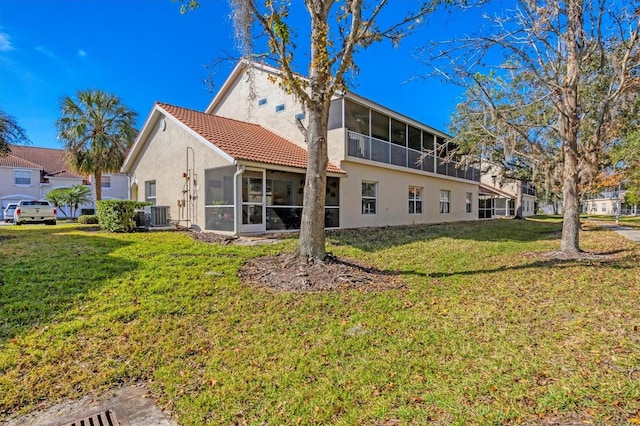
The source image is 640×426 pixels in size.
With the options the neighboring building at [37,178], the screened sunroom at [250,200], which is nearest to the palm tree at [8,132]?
the screened sunroom at [250,200]

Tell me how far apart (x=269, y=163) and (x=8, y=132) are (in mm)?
9893

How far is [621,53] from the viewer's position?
29.5 feet

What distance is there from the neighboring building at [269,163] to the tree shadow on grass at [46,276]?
13.9 feet

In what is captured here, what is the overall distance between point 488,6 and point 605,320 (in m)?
8.12

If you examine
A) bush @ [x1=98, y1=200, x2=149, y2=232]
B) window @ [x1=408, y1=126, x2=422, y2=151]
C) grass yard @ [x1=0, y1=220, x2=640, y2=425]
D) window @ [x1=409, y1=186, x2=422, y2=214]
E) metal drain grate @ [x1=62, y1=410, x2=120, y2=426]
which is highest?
window @ [x1=408, y1=126, x2=422, y2=151]

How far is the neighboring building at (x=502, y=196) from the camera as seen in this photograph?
32656 mm

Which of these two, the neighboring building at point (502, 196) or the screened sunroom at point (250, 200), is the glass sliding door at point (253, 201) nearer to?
the screened sunroom at point (250, 200)

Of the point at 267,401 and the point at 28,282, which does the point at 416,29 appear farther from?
the point at 28,282

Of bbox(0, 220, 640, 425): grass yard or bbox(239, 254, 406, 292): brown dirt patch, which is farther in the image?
bbox(239, 254, 406, 292): brown dirt patch

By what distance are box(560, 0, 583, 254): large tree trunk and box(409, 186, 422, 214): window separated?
11.2 m

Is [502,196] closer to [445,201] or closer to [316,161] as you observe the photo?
[445,201]

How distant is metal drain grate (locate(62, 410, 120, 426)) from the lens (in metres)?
2.97

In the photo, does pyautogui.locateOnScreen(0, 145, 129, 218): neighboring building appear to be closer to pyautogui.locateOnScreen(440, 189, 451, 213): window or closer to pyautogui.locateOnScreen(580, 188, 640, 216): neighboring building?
pyautogui.locateOnScreen(440, 189, 451, 213): window

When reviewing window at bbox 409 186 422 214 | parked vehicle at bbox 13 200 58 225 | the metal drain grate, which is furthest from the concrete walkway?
parked vehicle at bbox 13 200 58 225
